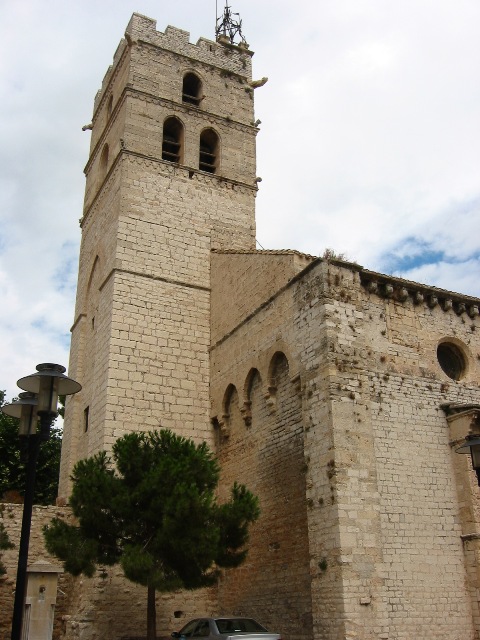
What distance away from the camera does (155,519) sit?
1136 cm

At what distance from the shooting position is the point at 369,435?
39.2ft

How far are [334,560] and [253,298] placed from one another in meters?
6.73

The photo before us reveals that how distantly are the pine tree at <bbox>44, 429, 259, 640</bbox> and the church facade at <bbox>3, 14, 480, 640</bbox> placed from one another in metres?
1.69

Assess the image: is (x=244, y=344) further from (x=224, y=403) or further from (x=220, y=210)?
(x=220, y=210)

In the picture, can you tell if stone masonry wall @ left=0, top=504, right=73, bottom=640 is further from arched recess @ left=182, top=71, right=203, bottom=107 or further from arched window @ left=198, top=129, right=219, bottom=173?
arched recess @ left=182, top=71, right=203, bottom=107

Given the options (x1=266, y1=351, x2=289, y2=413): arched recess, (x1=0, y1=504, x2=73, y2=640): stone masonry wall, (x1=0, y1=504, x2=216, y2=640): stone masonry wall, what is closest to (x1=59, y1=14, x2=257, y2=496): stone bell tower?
(x1=0, y1=504, x2=73, y2=640): stone masonry wall

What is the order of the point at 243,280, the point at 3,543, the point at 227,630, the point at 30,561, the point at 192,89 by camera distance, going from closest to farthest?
the point at 227,630 < the point at 3,543 < the point at 30,561 < the point at 243,280 < the point at 192,89

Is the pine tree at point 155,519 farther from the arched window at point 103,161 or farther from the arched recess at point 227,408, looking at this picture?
the arched window at point 103,161

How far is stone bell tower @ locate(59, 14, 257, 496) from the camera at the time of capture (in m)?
16.6

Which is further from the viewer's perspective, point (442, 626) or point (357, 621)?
point (442, 626)

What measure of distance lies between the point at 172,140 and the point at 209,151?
4.20ft

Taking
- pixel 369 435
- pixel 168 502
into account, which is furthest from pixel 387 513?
pixel 168 502

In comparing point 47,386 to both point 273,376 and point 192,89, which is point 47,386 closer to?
point 273,376

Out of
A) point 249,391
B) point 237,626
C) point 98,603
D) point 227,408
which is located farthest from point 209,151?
point 237,626
